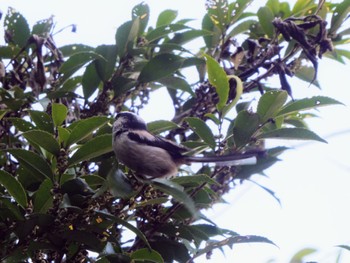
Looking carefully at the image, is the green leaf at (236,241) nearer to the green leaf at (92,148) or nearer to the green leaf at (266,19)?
the green leaf at (92,148)

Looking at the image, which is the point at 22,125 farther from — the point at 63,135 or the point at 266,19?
the point at 266,19

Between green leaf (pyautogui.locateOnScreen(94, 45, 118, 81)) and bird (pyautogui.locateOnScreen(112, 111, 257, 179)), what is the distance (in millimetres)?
439

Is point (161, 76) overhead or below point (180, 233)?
overhead

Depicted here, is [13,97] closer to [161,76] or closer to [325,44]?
[161,76]

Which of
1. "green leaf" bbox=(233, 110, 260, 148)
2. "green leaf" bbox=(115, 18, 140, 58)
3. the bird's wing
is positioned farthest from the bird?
"green leaf" bbox=(115, 18, 140, 58)

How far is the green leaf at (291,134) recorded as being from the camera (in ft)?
5.17

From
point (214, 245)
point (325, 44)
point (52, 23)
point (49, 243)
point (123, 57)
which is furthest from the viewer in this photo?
point (52, 23)

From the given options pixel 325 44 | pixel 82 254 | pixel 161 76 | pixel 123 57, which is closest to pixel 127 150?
pixel 82 254

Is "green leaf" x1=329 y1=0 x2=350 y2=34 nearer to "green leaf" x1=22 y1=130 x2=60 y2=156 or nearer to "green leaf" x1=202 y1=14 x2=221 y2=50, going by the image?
"green leaf" x1=202 y1=14 x2=221 y2=50

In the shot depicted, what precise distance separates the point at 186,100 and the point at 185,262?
69 cm

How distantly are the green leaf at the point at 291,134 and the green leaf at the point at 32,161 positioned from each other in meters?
0.58

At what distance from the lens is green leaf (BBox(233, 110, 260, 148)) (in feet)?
4.95

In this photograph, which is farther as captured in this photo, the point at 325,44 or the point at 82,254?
the point at 325,44

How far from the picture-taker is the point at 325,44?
5.89ft
